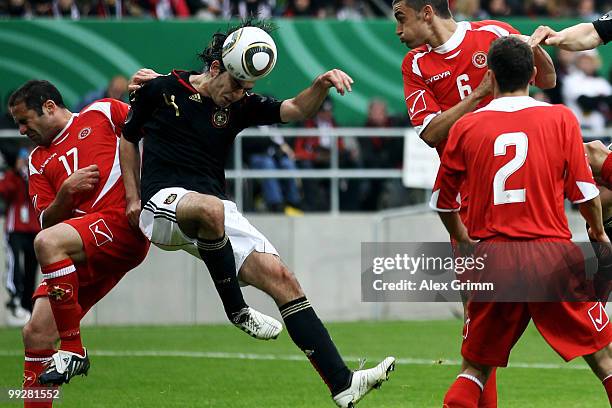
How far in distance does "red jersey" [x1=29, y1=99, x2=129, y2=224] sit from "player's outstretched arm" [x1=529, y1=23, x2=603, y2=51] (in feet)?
10.7

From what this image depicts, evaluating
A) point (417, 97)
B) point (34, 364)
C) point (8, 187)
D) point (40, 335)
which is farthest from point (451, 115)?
point (8, 187)

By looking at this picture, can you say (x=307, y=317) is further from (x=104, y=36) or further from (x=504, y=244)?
(x=104, y=36)

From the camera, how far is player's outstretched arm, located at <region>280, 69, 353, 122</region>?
8.27 meters

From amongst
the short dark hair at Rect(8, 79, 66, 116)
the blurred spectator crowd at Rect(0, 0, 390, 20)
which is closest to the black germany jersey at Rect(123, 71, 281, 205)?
the short dark hair at Rect(8, 79, 66, 116)

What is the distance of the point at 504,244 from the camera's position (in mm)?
6852

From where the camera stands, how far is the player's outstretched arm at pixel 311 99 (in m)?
8.27

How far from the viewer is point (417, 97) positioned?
28.6ft

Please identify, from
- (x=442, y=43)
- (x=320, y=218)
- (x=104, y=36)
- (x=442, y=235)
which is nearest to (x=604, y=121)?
(x=442, y=235)

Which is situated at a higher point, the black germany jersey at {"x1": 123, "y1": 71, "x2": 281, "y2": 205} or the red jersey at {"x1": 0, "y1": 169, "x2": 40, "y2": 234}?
the black germany jersey at {"x1": 123, "y1": 71, "x2": 281, "y2": 205}

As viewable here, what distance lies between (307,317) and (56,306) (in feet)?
5.75

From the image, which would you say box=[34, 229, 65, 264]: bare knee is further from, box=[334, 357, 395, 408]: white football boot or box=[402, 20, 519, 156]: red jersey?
box=[402, 20, 519, 156]: red jersey

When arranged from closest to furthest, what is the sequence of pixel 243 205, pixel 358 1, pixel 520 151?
pixel 520 151 < pixel 243 205 < pixel 358 1

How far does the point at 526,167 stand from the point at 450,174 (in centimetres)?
50

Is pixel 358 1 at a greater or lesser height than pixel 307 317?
greater
